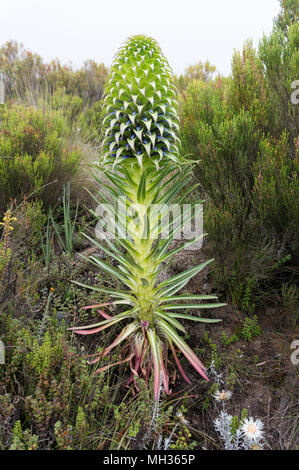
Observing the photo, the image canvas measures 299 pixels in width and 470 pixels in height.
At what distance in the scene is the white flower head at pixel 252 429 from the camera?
176 cm

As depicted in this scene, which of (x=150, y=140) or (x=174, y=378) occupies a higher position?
(x=150, y=140)

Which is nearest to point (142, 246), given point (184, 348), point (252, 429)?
point (184, 348)

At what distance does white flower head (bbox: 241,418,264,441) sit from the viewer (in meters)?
1.76

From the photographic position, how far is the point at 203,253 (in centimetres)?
307

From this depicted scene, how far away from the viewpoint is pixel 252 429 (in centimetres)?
178

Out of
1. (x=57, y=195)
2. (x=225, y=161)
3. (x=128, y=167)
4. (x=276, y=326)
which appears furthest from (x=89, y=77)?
(x=276, y=326)

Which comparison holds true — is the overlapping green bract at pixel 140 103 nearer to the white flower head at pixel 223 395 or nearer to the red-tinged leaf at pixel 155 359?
the red-tinged leaf at pixel 155 359

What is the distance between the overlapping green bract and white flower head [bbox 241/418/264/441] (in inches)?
61.1

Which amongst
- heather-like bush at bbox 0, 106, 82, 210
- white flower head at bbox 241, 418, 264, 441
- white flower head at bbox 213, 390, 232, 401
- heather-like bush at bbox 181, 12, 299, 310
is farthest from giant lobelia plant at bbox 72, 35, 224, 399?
heather-like bush at bbox 0, 106, 82, 210

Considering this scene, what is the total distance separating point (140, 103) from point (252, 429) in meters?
1.90

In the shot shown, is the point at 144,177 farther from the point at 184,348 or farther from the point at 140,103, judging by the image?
the point at 184,348

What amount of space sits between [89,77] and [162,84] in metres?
7.38

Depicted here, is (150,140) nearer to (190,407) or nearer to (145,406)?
(145,406)

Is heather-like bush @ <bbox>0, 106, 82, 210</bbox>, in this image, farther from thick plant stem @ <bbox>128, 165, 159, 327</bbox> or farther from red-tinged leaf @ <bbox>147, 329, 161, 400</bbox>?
red-tinged leaf @ <bbox>147, 329, 161, 400</bbox>
